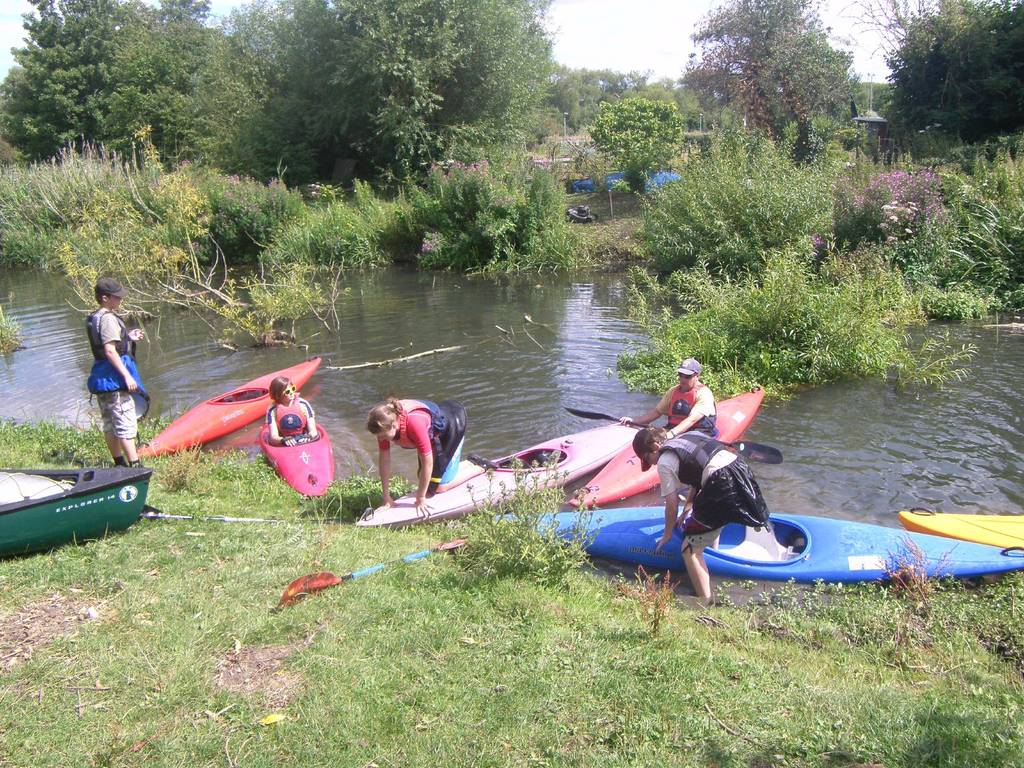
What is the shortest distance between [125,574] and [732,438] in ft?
20.3

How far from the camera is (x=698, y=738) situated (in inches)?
131

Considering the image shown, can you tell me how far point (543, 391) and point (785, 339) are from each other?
3414mm

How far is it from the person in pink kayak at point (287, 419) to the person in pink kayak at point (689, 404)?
3.46 m

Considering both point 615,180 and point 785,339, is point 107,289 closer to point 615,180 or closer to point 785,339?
point 785,339

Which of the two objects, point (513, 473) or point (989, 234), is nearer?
point (513, 473)

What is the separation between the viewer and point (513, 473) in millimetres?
6582

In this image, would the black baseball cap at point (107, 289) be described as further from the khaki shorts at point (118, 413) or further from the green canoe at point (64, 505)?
the green canoe at point (64, 505)

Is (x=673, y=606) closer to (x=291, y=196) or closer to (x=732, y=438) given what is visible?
(x=732, y=438)

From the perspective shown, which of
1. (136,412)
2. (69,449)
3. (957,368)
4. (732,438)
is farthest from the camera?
(957,368)

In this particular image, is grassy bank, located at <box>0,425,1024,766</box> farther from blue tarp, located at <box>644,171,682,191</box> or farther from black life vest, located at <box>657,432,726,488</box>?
blue tarp, located at <box>644,171,682,191</box>

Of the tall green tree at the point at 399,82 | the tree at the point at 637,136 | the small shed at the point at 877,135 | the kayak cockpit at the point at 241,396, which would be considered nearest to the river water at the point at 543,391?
the kayak cockpit at the point at 241,396

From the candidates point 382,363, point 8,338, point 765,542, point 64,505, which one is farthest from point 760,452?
point 8,338

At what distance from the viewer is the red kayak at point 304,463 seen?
747cm

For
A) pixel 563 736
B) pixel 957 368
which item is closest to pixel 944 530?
pixel 563 736
